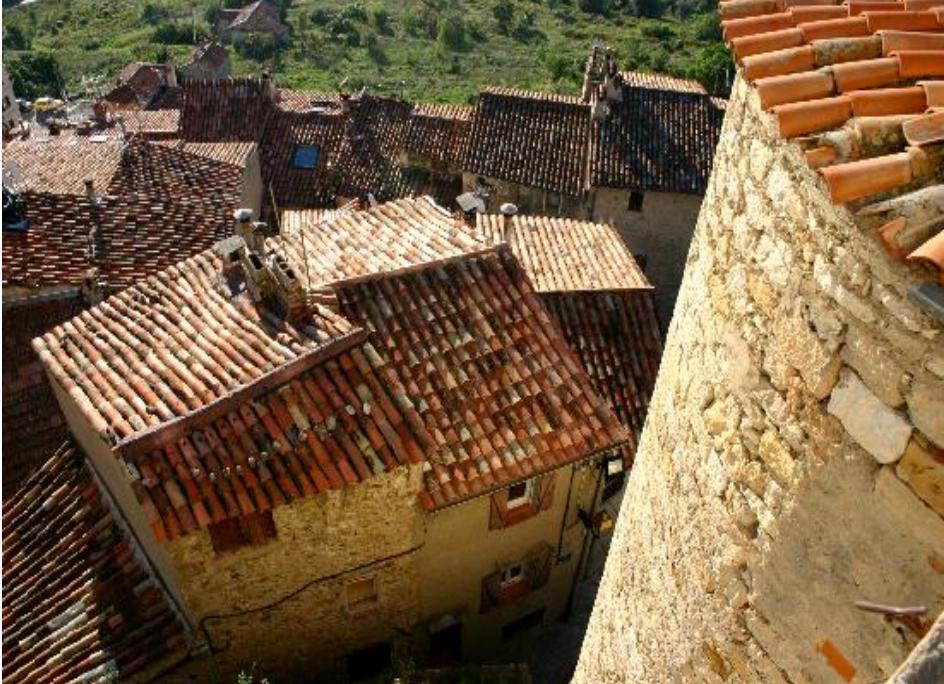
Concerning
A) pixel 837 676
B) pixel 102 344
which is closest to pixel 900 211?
pixel 837 676

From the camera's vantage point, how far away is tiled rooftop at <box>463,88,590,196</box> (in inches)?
850

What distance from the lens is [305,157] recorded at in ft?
87.2

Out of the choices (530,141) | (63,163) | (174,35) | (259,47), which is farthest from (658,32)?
(63,163)

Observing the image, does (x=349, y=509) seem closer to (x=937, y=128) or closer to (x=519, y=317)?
(x=519, y=317)

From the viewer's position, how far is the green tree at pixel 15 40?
56.2 metres

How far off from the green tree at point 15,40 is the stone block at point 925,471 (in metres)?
65.6

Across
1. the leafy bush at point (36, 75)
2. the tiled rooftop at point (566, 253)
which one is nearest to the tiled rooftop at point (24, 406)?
the tiled rooftop at point (566, 253)

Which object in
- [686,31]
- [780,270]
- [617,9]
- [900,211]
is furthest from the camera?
[617,9]

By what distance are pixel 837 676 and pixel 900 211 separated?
6.21 feet

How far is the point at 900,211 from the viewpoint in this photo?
2502mm

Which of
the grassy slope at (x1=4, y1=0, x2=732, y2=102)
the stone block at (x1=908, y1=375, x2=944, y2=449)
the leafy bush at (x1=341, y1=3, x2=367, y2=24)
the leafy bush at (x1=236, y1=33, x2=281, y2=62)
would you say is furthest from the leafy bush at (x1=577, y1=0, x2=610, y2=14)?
the stone block at (x1=908, y1=375, x2=944, y2=449)

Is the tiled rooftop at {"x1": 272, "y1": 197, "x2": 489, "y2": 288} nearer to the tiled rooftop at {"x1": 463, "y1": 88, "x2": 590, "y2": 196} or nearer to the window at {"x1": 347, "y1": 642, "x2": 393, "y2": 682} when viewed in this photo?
the window at {"x1": 347, "y1": 642, "x2": 393, "y2": 682}

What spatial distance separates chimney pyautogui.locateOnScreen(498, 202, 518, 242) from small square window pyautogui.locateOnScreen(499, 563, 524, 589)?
5876mm

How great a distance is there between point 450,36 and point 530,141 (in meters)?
32.5
